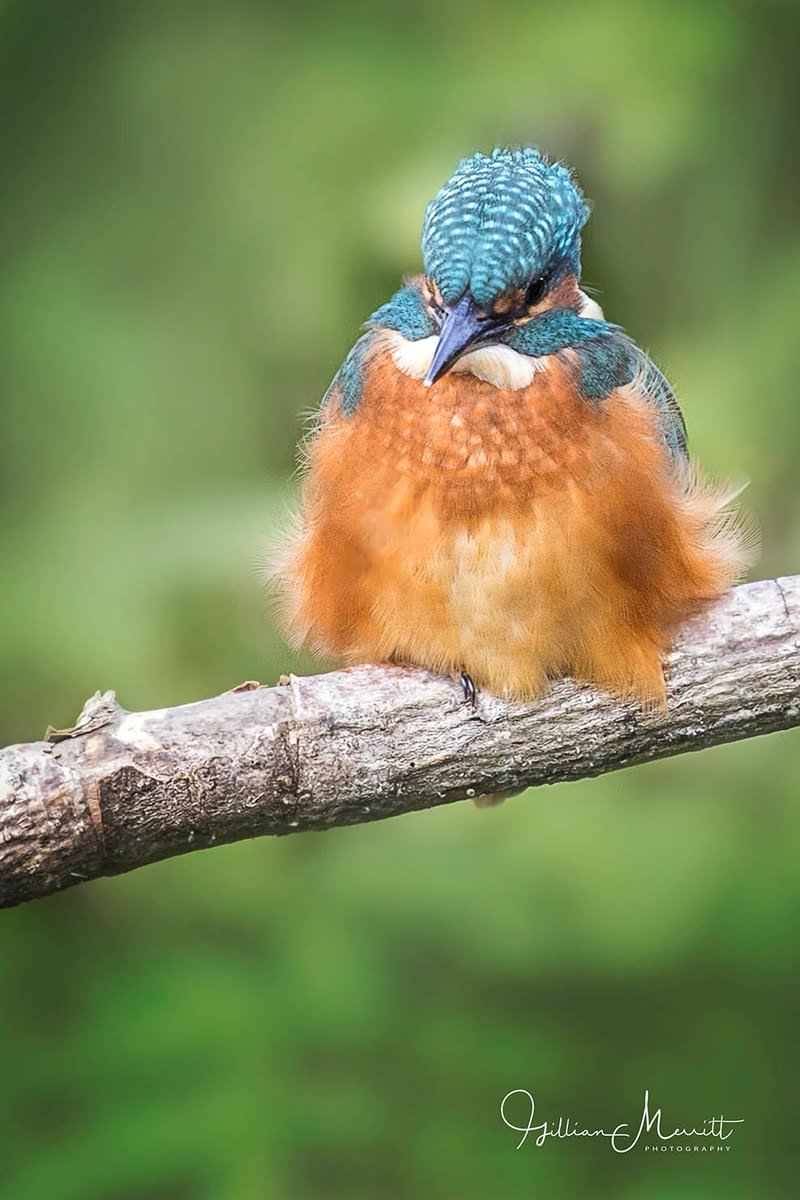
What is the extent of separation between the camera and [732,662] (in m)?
3.44

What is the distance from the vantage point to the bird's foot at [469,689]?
343 centimetres

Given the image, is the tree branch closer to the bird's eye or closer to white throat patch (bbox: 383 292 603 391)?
white throat patch (bbox: 383 292 603 391)

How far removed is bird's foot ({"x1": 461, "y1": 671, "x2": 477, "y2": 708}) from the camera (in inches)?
135

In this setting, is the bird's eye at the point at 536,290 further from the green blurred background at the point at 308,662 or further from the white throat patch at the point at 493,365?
the green blurred background at the point at 308,662

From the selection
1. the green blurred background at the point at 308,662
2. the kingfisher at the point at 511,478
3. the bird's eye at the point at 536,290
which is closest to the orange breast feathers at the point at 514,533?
the kingfisher at the point at 511,478

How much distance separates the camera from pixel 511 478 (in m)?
3.40

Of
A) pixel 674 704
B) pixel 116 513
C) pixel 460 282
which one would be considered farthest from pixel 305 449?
pixel 674 704

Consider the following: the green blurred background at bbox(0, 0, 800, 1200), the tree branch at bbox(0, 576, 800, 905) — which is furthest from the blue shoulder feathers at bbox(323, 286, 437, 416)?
the tree branch at bbox(0, 576, 800, 905)

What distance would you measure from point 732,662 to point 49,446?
1.92 m

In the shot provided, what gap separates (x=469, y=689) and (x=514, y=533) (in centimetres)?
32

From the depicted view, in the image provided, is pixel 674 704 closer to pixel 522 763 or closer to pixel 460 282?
pixel 522 763

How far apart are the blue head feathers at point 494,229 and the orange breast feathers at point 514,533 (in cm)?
22

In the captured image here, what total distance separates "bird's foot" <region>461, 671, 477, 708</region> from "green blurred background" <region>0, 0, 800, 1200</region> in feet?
1.50

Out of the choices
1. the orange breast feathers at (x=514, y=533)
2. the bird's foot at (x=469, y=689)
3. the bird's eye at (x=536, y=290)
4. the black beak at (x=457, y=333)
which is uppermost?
the bird's eye at (x=536, y=290)
